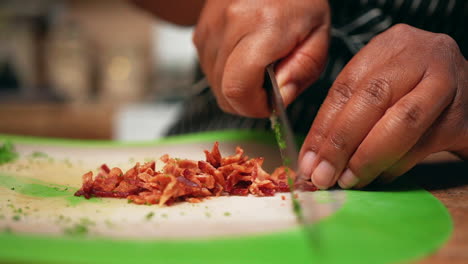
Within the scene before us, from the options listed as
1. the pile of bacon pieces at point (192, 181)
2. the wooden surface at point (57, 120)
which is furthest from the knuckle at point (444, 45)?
the wooden surface at point (57, 120)

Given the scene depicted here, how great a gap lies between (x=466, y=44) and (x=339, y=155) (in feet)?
2.39

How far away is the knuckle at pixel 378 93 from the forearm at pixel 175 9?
0.87 metres

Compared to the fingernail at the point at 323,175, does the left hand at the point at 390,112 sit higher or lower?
higher

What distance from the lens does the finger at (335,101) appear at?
2.60ft

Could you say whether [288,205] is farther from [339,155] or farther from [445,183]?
[445,183]

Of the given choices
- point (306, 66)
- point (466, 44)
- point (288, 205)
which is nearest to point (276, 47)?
point (306, 66)

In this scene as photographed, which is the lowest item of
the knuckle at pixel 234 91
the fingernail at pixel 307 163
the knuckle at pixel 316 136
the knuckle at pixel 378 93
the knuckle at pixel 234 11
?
the fingernail at pixel 307 163

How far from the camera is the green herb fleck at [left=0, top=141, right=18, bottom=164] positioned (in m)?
1.10

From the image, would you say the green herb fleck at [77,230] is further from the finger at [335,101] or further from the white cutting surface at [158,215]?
the finger at [335,101]

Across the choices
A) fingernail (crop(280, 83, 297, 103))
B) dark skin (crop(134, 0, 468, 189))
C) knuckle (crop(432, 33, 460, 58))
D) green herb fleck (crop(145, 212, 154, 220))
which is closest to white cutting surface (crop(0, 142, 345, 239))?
green herb fleck (crop(145, 212, 154, 220))

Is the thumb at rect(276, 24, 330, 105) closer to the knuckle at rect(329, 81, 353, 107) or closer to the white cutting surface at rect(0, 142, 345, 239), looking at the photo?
the knuckle at rect(329, 81, 353, 107)

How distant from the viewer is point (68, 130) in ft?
10.4

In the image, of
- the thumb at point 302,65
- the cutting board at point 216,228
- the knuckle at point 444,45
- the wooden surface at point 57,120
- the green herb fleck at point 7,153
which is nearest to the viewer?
the cutting board at point 216,228

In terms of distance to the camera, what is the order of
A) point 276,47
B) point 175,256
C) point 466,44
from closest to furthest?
point 175,256 < point 276,47 < point 466,44
